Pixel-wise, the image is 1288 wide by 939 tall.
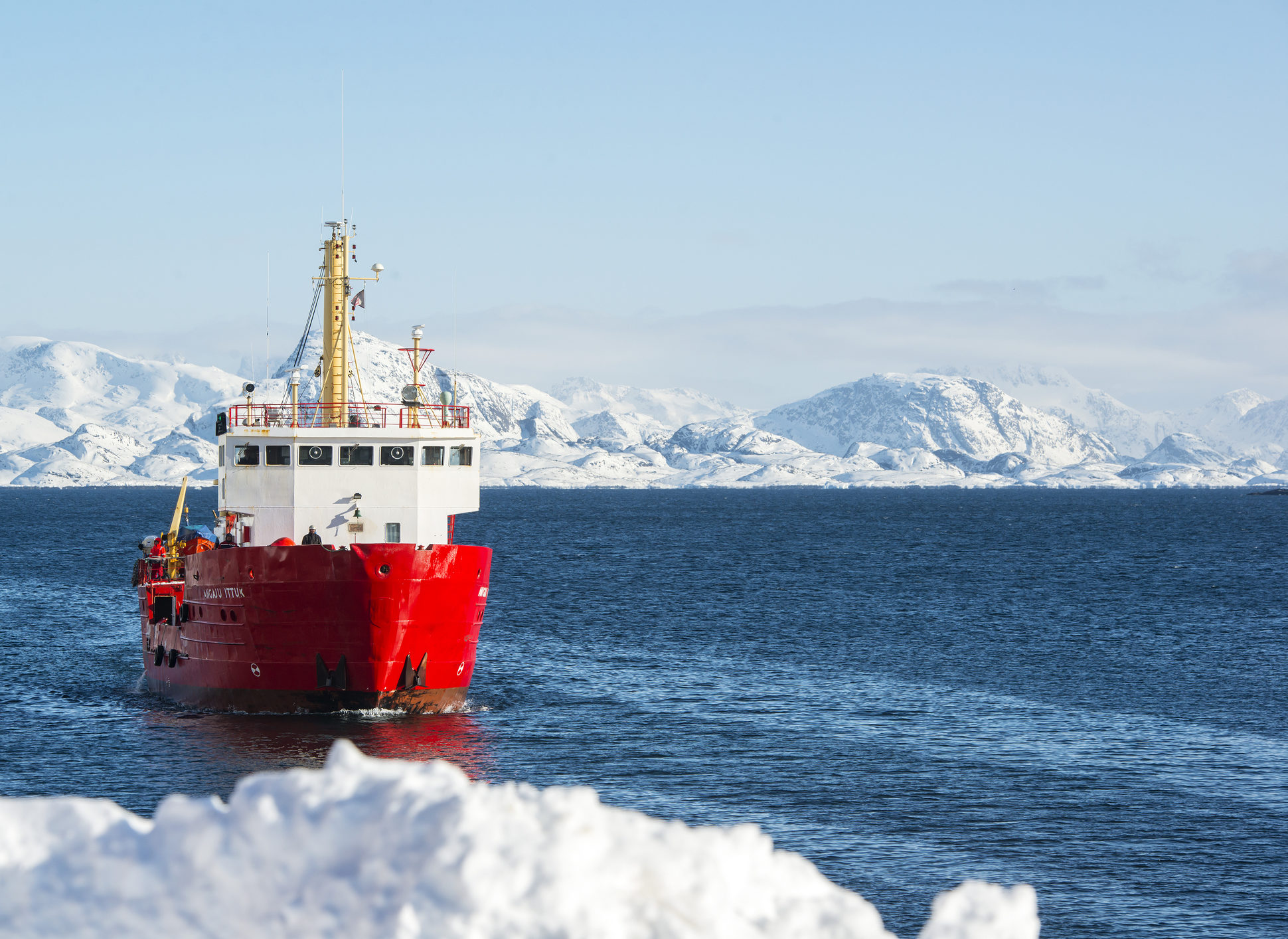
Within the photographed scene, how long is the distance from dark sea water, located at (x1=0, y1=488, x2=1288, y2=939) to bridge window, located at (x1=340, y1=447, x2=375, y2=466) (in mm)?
8081

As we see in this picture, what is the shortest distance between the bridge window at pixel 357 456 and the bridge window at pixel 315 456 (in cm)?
42

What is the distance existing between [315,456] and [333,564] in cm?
568

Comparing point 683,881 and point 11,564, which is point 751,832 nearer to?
point 683,881

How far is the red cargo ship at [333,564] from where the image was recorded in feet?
127

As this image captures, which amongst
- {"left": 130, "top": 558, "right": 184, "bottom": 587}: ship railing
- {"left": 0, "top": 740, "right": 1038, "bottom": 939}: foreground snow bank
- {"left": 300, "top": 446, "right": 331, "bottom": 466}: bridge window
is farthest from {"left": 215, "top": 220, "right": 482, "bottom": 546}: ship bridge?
{"left": 0, "top": 740, "right": 1038, "bottom": 939}: foreground snow bank

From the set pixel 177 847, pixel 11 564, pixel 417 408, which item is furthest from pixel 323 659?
pixel 11 564

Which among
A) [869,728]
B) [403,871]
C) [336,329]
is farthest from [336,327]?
[403,871]

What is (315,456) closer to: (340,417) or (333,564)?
(340,417)

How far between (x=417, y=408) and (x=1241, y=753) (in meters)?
26.5

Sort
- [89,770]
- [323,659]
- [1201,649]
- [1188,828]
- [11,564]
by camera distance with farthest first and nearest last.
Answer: [11,564] < [1201,649] < [323,659] < [89,770] < [1188,828]

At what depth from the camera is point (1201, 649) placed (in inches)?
2350

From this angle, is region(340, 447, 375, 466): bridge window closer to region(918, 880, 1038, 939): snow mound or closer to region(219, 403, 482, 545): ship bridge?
region(219, 403, 482, 545): ship bridge

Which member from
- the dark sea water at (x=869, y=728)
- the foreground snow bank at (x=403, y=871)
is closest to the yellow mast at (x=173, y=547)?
the dark sea water at (x=869, y=728)

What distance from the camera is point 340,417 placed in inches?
1754
